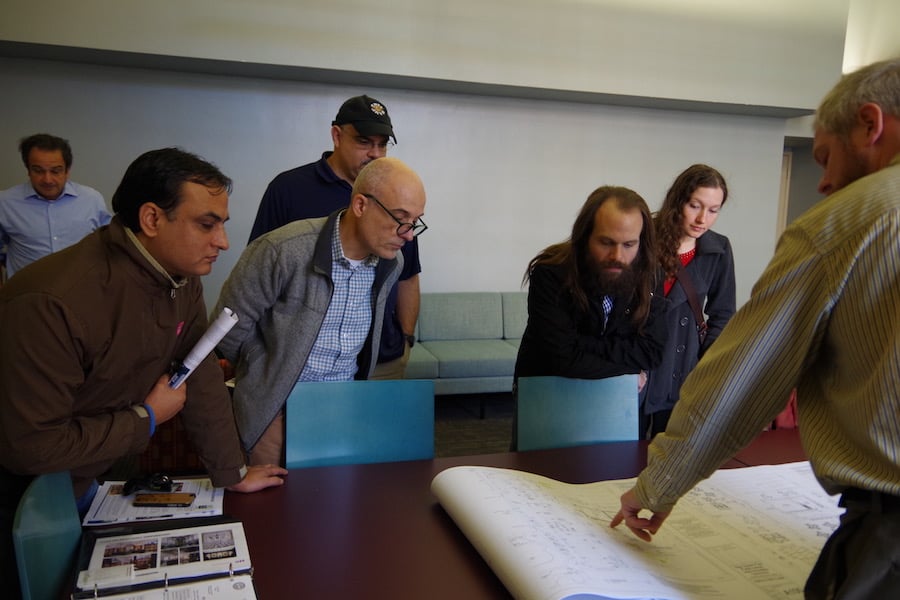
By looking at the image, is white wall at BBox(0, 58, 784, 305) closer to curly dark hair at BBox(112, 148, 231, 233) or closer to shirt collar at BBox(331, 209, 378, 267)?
shirt collar at BBox(331, 209, 378, 267)

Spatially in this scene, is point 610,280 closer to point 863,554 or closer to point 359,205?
point 359,205

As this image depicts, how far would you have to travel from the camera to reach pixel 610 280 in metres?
2.00

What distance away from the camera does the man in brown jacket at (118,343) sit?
114cm

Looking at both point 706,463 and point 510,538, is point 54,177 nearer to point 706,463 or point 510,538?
point 510,538

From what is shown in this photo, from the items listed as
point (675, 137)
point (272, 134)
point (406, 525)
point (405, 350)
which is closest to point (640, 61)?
point (675, 137)

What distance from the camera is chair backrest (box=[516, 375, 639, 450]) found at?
1957 millimetres

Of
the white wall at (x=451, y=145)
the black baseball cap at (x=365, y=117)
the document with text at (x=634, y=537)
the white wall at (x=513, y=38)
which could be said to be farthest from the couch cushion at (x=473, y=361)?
the document with text at (x=634, y=537)

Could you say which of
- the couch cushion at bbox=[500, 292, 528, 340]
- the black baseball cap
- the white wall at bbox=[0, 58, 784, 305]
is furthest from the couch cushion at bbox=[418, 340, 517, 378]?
the black baseball cap

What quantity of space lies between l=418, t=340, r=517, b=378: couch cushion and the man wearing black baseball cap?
6.41 feet

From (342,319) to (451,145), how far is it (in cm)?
347

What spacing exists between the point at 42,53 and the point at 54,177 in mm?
964

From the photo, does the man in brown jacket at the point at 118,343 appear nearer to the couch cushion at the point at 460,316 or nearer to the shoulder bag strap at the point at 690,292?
the shoulder bag strap at the point at 690,292

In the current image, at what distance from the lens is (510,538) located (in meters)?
1.10

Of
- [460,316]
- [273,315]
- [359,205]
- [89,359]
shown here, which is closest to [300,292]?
[273,315]
